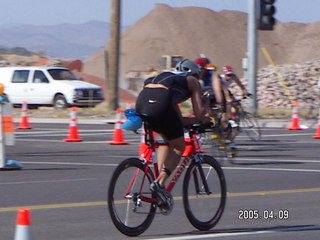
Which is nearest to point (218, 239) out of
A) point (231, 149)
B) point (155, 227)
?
point (155, 227)

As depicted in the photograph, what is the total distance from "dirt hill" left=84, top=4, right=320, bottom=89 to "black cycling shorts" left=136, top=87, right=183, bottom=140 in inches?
2702

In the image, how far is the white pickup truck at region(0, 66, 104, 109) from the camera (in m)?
32.4

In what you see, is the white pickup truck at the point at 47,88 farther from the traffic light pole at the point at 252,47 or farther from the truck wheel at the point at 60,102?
the traffic light pole at the point at 252,47

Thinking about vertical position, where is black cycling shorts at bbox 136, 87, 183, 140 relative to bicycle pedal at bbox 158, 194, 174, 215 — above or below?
above

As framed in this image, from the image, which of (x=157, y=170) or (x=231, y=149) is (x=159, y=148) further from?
(x=231, y=149)

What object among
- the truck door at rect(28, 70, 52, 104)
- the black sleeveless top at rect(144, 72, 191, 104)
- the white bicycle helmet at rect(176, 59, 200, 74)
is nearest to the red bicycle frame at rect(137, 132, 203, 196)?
the black sleeveless top at rect(144, 72, 191, 104)

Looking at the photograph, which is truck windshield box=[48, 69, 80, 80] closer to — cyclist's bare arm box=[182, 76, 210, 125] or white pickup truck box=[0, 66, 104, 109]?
white pickup truck box=[0, 66, 104, 109]

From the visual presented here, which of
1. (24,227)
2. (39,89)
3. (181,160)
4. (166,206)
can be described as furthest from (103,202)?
(39,89)

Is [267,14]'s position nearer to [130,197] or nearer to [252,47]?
[252,47]

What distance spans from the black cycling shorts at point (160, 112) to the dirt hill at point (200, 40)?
225 feet

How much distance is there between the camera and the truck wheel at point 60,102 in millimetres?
32375

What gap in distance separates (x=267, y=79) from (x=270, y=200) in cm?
Result: 3230

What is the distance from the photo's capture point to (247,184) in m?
12.9
